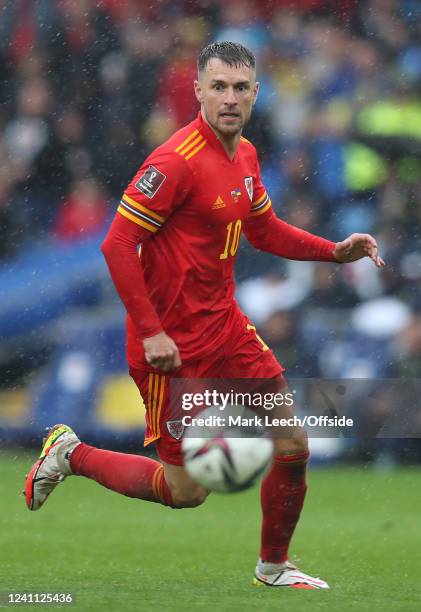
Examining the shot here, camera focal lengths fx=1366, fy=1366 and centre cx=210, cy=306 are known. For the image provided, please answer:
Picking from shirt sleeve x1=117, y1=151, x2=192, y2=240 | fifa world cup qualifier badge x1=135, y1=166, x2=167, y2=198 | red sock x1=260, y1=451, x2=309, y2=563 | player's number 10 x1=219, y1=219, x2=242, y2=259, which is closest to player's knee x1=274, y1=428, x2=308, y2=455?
red sock x1=260, y1=451, x2=309, y2=563

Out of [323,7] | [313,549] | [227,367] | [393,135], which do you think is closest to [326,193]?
[393,135]

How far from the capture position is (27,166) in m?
10.9

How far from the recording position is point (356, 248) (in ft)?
19.0

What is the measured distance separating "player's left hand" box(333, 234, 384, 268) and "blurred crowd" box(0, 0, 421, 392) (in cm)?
390

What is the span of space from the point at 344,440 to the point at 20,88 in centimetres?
396

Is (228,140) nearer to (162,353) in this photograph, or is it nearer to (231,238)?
(231,238)

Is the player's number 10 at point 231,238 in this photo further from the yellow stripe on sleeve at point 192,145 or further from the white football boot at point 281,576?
the white football boot at point 281,576

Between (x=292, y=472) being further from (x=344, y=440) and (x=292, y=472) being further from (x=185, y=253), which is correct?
(x=344, y=440)

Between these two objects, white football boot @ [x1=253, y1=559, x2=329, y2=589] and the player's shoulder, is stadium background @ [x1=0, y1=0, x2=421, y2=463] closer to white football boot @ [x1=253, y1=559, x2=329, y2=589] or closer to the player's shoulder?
white football boot @ [x1=253, y1=559, x2=329, y2=589]

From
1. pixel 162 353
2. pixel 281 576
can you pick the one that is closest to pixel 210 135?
pixel 162 353

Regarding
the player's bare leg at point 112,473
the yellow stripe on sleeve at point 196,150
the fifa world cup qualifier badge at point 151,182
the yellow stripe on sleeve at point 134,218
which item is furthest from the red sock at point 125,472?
the yellow stripe on sleeve at point 196,150

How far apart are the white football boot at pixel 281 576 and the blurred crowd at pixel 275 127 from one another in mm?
4109

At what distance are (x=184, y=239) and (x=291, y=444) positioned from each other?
94 centimetres

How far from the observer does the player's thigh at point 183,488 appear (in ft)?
17.8
